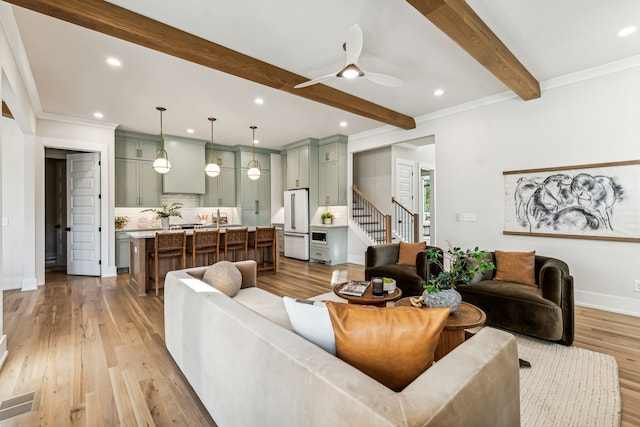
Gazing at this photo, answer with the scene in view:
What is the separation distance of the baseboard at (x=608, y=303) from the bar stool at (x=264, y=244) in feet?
15.8

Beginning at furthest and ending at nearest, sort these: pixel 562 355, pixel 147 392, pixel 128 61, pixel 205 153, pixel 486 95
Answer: pixel 205 153 → pixel 486 95 → pixel 128 61 → pixel 562 355 → pixel 147 392

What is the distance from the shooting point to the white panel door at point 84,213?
571 cm

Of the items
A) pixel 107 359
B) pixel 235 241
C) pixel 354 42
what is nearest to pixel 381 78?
pixel 354 42

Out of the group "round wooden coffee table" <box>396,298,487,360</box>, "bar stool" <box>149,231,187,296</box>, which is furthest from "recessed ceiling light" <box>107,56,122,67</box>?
"round wooden coffee table" <box>396,298,487,360</box>

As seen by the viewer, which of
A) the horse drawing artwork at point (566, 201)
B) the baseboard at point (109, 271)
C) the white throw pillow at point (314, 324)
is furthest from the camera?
the baseboard at point (109, 271)

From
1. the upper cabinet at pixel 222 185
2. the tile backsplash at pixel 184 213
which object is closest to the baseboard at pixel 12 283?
the tile backsplash at pixel 184 213

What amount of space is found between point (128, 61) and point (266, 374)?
3.81 meters

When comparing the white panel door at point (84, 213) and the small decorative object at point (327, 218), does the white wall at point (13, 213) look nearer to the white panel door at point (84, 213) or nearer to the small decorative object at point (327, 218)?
the white panel door at point (84, 213)

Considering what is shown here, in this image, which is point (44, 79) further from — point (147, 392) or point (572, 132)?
point (572, 132)

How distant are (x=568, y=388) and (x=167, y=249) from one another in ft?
16.4

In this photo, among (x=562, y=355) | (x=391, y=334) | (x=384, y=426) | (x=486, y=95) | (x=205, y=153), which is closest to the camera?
(x=384, y=426)

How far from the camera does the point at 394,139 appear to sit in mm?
6027

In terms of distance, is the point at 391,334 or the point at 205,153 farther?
the point at 205,153

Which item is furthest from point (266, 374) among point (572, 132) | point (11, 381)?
point (572, 132)
